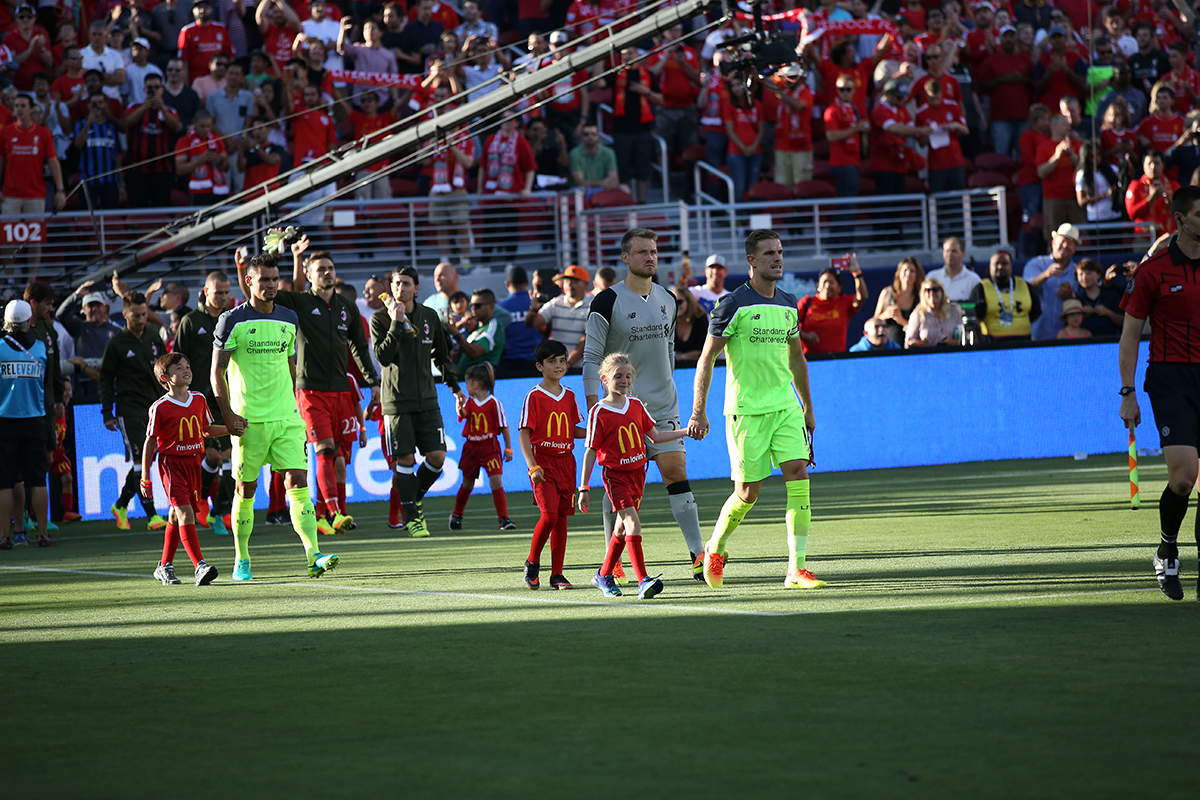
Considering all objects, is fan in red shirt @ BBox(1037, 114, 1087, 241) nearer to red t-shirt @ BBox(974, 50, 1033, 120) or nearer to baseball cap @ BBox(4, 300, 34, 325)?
red t-shirt @ BBox(974, 50, 1033, 120)

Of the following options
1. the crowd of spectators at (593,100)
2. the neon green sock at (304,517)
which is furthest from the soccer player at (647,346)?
the crowd of spectators at (593,100)

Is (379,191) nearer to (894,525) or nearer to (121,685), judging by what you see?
(894,525)

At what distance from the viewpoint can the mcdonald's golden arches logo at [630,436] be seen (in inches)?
350

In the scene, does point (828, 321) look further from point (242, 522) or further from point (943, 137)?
point (242, 522)

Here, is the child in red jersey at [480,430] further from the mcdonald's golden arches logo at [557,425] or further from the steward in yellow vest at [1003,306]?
the steward in yellow vest at [1003,306]

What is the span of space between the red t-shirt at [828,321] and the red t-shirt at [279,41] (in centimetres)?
851

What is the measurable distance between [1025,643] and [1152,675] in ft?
2.81

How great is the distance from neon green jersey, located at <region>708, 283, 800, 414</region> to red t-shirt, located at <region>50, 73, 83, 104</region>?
1425cm

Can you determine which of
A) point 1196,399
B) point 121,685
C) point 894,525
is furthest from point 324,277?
point 1196,399

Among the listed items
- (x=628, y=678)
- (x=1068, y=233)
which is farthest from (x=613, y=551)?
(x=1068, y=233)

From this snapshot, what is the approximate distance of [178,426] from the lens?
10.6 metres

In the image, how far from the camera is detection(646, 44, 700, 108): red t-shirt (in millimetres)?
23078

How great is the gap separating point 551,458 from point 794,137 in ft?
48.2

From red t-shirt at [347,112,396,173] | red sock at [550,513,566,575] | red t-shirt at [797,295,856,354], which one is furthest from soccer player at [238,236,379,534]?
red t-shirt at [347,112,396,173]
